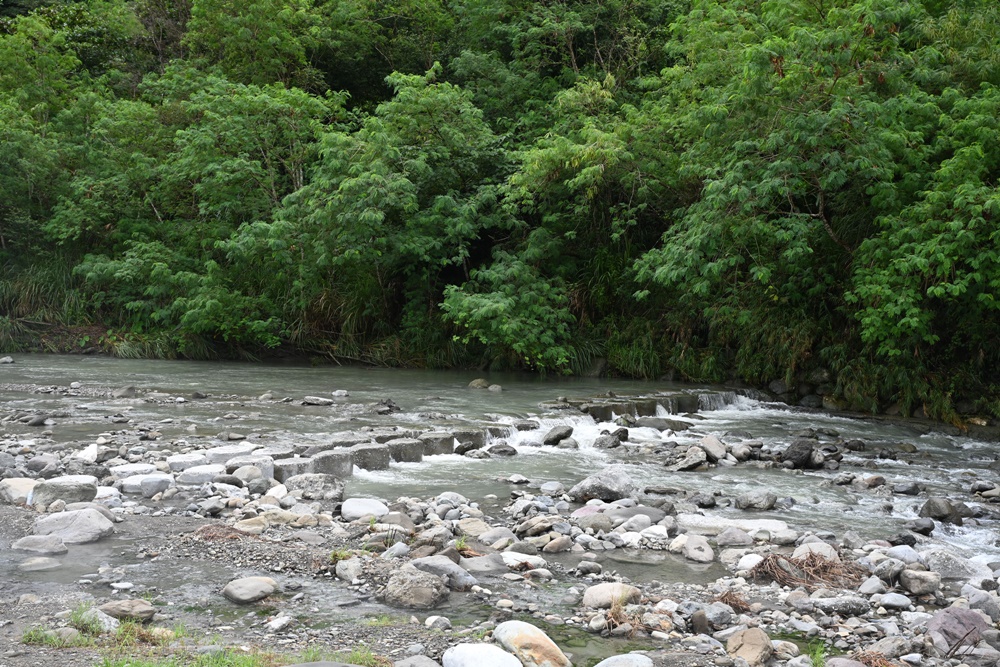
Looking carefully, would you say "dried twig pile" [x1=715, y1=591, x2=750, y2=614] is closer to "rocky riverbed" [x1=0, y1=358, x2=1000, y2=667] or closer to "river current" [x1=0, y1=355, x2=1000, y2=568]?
"rocky riverbed" [x1=0, y1=358, x2=1000, y2=667]

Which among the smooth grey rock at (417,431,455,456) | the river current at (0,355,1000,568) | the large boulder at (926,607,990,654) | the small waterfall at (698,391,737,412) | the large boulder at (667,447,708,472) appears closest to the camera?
the large boulder at (926,607,990,654)

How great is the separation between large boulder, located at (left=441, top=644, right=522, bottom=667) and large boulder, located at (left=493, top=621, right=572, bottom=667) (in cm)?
10

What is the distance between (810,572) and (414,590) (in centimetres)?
237

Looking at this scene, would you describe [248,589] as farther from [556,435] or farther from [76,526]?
[556,435]

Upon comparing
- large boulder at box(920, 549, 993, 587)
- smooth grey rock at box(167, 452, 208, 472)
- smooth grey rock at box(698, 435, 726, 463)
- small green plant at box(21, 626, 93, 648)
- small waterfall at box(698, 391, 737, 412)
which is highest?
small waterfall at box(698, 391, 737, 412)

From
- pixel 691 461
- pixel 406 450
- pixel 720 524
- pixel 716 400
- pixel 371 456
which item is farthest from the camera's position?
pixel 716 400

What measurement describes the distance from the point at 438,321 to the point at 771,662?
47.0ft

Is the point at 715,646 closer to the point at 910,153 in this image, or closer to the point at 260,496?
the point at 260,496

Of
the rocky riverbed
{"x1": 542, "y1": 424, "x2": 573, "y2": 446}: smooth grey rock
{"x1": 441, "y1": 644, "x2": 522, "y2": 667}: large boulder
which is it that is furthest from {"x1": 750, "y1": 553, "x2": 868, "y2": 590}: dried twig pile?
{"x1": 542, "y1": 424, "x2": 573, "y2": 446}: smooth grey rock

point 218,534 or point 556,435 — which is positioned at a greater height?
point 556,435

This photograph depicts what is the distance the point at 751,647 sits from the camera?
3754 millimetres

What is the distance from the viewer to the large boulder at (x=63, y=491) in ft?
18.4

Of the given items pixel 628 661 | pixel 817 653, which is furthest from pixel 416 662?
pixel 817 653

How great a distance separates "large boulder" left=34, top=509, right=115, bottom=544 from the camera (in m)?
4.91
